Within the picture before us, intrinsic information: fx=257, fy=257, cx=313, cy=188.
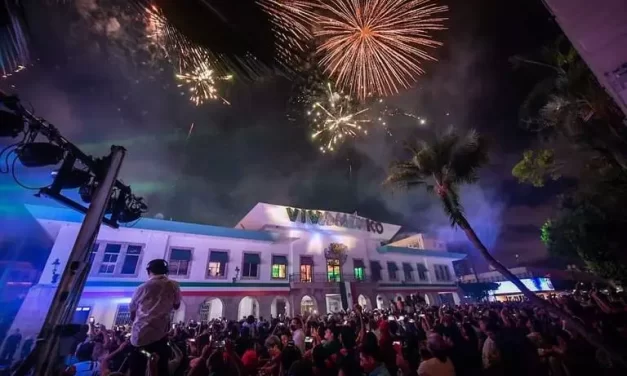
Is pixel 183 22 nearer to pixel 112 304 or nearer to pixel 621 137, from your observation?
pixel 621 137

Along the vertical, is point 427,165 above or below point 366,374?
above

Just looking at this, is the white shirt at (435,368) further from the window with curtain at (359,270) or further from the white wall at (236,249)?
the window with curtain at (359,270)

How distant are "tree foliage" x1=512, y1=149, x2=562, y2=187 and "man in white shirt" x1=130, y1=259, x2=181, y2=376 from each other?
16166mm

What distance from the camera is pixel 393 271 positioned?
30953 mm

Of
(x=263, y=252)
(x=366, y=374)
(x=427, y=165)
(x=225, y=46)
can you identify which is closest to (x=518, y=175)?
(x=427, y=165)

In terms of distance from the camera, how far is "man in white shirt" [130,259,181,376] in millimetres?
2680

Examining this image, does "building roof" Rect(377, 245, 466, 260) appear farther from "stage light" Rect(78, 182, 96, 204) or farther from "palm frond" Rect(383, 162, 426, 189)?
"stage light" Rect(78, 182, 96, 204)

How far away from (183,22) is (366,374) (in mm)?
4794

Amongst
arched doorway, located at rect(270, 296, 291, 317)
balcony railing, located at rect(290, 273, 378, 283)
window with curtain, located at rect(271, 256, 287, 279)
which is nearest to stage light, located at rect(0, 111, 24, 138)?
window with curtain, located at rect(271, 256, 287, 279)

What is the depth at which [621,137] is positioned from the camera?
7832 millimetres

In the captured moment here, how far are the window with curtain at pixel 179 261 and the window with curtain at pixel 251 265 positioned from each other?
14.5 ft

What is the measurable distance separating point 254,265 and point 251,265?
0.29 m

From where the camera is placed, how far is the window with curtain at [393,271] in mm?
30550

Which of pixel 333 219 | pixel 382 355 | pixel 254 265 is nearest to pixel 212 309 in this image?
pixel 254 265
